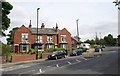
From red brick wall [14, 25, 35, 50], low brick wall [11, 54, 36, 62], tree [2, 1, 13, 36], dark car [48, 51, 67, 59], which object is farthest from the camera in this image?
red brick wall [14, 25, 35, 50]

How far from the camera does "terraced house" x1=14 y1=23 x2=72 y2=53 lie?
69375 millimetres

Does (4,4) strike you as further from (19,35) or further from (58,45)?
(58,45)

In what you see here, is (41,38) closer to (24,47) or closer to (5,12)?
(24,47)

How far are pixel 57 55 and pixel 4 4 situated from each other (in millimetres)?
13897

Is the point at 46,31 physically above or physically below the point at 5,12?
below

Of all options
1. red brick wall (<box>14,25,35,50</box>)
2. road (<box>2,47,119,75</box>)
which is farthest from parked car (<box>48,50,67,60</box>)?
red brick wall (<box>14,25,35,50</box>)

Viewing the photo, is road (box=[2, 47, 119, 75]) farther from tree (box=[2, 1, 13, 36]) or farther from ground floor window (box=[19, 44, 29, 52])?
ground floor window (box=[19, 44, 29, 52])

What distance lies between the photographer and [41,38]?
2876 inches

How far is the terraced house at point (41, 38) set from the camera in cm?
6938

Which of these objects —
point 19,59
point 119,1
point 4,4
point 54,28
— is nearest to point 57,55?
point 19,59

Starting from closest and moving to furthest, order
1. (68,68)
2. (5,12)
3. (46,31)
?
(68,68), (5,12), (46,31)

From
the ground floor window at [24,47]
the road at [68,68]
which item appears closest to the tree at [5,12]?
the road at [68,68]

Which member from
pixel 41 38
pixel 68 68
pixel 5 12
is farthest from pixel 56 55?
pixel 41 38

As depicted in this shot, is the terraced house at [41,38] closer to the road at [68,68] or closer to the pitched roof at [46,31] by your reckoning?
the pitched roof at [46,31]
